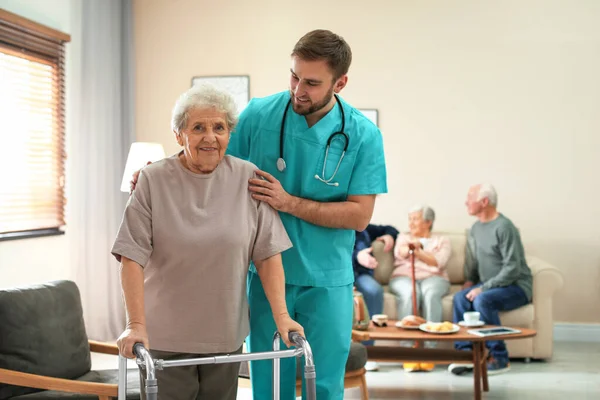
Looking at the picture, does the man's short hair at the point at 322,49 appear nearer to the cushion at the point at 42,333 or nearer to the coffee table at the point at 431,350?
the cushion at the point at 42,333

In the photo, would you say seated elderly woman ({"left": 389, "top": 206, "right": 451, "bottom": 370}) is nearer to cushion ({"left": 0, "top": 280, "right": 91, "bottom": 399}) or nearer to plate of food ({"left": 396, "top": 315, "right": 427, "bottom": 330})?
plate of food ({"left": 396, "top": 315, "right": 427, "bottom": 330})

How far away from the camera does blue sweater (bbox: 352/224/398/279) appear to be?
5.54 m

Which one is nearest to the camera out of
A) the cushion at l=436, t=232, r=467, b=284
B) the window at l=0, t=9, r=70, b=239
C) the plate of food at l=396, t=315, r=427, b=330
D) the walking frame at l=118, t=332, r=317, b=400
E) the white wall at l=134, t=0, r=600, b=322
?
the walking frame at l=118, t=332, r=317, b=400

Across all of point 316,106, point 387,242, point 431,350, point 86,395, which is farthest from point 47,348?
point 387,242

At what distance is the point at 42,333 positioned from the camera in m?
2.99

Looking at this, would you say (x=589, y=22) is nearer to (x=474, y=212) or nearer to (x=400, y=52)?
(x=400, y=52)

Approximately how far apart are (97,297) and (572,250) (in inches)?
143

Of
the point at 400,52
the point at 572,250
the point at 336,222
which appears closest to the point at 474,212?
the point at 572,250

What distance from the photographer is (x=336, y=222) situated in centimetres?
220

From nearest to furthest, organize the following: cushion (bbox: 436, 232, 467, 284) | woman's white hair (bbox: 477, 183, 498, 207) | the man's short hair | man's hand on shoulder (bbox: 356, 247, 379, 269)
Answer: the man's short hair, woman's white hair (bbox: 477, 183, 498, 207), man's hand on shoulder (bbox: 356, 247, 379, 269), cushion (bbox: 436, 232, 467, 284)

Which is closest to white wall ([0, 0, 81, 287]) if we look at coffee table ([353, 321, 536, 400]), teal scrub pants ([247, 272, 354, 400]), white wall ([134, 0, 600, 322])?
white wall ([134, 0, 600, 322])

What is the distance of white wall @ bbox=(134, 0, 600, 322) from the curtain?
938 mm

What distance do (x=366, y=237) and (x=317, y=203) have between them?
11.4 feet

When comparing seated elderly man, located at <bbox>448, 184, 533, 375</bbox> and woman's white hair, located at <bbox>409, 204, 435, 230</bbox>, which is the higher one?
woman's white hair, located at <bbox>409, 204, 435, 230</bbox>
